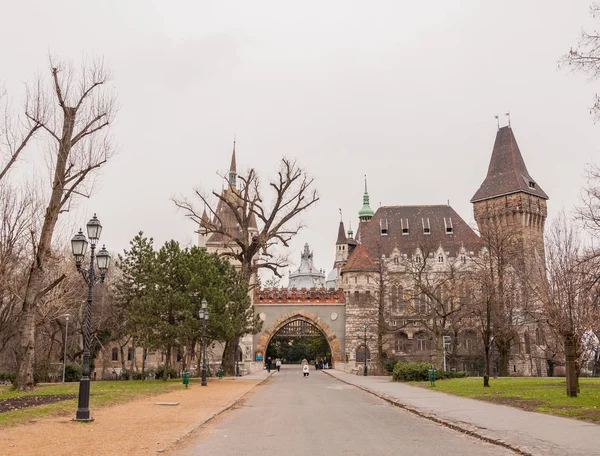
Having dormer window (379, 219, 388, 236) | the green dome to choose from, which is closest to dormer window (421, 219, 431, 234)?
dormer window (379, 219, 388, 236)

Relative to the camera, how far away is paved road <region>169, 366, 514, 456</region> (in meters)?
9.12

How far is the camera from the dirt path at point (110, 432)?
8906mm

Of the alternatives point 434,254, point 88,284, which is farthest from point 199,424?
point 434,254

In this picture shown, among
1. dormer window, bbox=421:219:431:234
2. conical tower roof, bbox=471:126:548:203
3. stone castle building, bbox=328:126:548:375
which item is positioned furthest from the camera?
dormer window, bbox=421:219:431:234

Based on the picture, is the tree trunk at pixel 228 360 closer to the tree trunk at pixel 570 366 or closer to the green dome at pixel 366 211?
the tree trunk at pixel 570 366

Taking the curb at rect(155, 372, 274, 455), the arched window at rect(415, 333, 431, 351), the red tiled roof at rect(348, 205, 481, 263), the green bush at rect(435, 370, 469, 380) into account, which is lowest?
the green bush at rect(435, 370, 469, 380)

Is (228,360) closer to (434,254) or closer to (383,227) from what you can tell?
(434,254)

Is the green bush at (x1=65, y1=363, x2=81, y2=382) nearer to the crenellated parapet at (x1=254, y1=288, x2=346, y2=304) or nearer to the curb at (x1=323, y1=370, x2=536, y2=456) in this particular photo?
the crenellated parapet at (x1=254, y1=288, x2=346, y2=304)

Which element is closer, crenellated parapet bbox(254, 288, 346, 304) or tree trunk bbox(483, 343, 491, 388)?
tree trunk bbox(483, 343, 491, 388)

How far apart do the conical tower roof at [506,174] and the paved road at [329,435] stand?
2039 inches

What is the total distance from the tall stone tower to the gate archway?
19783 millimetres

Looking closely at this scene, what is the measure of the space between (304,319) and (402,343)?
35.1ft

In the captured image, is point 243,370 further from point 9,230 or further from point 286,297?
point 9,230

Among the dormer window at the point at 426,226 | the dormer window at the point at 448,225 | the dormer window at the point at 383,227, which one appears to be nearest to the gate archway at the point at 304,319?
the dormer window at the point at 383,227
